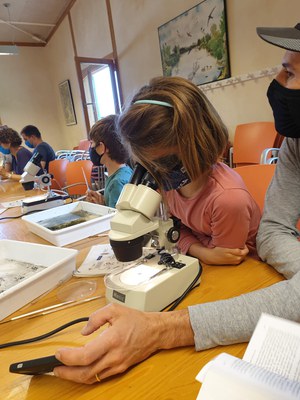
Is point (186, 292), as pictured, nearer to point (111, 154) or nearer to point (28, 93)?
point (111, 154)

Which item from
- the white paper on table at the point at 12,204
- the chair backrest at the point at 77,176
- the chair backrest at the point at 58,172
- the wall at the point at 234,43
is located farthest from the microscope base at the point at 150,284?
the chair backrest at the point at 58,172

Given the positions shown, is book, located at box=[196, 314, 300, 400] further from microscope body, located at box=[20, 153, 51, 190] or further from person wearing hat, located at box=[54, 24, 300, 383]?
microscope body, located at box=[20, 153, 51, 190]

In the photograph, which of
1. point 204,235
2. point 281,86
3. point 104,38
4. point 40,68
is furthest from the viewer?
point 40,68

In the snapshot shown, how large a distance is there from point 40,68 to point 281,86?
8060mm

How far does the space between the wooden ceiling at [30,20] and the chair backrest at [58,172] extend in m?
3.78

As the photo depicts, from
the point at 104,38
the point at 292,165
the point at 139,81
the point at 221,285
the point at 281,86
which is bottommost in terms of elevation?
the point at 221,285

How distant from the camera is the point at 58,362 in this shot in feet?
1.79

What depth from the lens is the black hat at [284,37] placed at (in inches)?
30.1

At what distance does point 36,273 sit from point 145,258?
33cm

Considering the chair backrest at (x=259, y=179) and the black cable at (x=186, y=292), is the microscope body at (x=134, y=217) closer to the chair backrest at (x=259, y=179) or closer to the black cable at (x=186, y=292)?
the black cable at (x=186, y=292)

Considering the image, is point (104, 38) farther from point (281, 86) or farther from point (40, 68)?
point (281, 86)

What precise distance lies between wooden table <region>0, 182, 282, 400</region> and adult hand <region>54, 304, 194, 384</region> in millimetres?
20

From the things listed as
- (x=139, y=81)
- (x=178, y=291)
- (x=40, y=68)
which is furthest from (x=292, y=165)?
(x=40, y=68)

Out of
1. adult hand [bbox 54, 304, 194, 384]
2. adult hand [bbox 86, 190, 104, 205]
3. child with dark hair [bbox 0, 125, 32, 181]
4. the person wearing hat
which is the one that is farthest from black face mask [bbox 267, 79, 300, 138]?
child with dark hair [bbox 0, 125, 32, 181]
